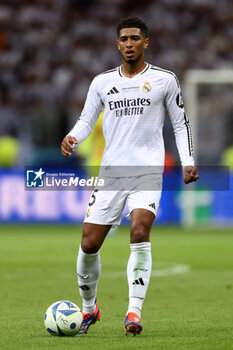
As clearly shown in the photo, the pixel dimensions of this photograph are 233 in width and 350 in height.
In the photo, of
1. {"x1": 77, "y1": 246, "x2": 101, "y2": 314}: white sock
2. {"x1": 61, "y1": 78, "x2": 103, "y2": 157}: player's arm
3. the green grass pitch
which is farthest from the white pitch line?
{"x1": 61, "y1": 78, "x2": 103, "y2": 157}: player's arm

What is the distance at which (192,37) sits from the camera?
2334cm

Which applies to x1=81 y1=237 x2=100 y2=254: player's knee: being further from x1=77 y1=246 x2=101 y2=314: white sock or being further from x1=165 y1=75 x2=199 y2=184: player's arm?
x1=165 y1=75 x2=199 y2=184: player's arm

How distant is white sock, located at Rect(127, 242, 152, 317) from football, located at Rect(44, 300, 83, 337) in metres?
0.38

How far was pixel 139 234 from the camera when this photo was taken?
17.0ft

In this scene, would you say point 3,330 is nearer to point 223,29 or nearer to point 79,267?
point 79,267

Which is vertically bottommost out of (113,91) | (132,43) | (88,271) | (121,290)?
(121,290)

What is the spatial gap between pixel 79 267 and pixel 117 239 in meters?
9.63

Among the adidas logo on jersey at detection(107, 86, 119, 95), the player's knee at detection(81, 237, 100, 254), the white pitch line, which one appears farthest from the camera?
the white pitch line

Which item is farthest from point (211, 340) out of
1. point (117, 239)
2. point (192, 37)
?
point (192, 37)

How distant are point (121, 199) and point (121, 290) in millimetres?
3217

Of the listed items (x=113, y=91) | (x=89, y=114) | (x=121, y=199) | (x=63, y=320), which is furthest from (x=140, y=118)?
(x=63, y=320)

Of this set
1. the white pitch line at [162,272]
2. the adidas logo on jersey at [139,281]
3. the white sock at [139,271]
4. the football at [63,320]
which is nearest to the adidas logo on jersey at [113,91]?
the white sock at [139,271]

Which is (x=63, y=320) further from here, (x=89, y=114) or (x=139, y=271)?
(x=89, y=114)

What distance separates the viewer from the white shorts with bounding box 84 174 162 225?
5334 millimetres
